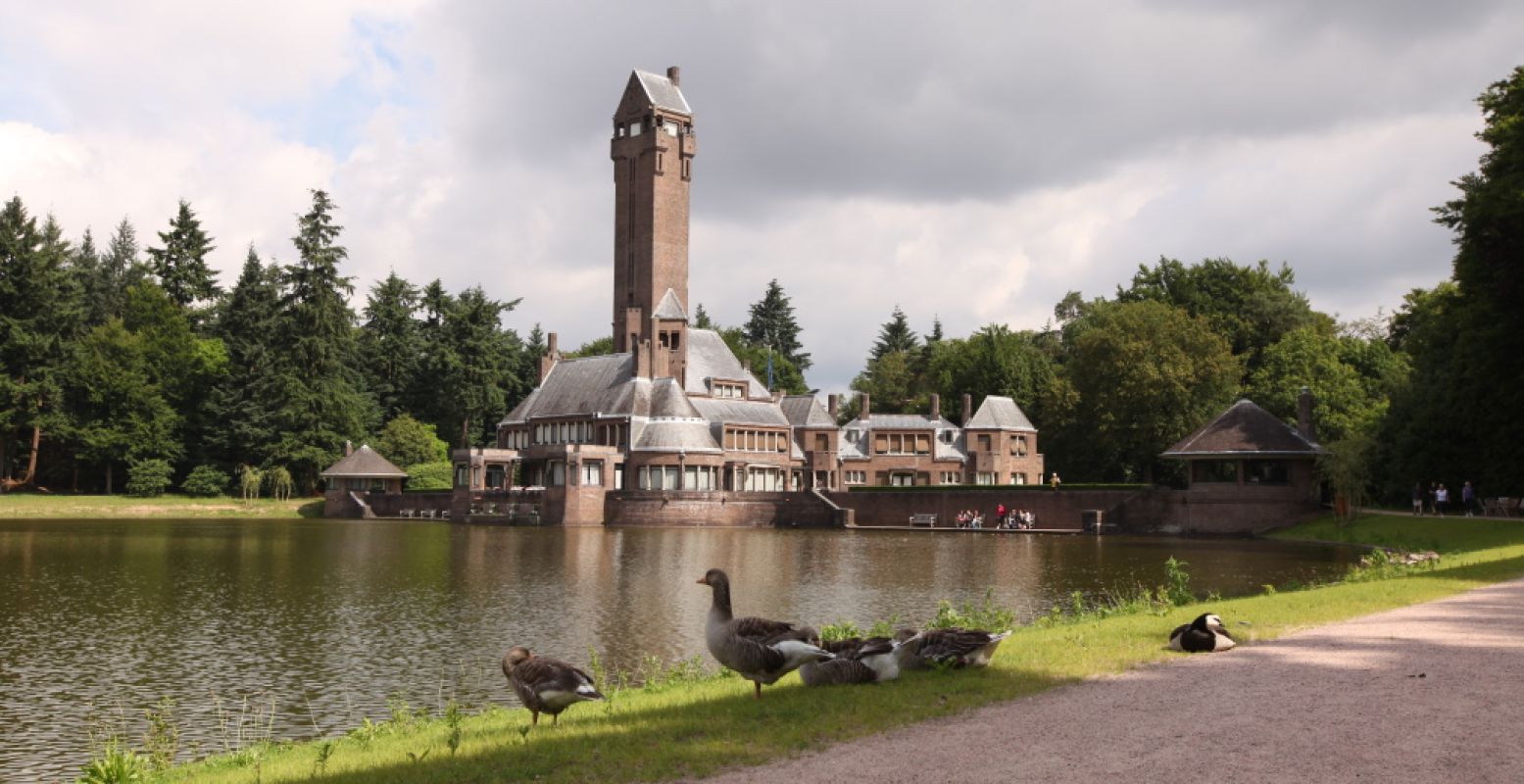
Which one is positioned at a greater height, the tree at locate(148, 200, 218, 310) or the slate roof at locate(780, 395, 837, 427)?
the tree at locate(148, 200, 218, 310)

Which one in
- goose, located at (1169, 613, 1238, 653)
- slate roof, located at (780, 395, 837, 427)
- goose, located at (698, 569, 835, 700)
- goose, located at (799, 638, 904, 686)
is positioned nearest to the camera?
goose, located at (698, 569, 835, 700)

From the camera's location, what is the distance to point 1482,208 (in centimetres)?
4194

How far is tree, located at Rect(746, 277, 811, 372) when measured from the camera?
487 feet

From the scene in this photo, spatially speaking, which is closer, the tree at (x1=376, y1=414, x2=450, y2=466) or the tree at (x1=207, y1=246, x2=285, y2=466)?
the tree at (x1=207, y1=246, x2=285, y2=466)

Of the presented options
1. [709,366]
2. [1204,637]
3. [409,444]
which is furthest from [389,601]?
[409,444]

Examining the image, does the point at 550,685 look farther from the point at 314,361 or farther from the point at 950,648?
the point at 314,361

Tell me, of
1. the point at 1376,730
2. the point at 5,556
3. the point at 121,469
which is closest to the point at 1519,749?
the point at 1376,730

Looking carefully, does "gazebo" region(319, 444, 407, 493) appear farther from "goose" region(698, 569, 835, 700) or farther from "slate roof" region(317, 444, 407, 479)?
"goose" region(698, 569, 835, 700)

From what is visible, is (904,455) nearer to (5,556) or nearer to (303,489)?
(303,489)

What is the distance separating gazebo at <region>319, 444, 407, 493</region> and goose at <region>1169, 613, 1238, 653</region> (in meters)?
82.2

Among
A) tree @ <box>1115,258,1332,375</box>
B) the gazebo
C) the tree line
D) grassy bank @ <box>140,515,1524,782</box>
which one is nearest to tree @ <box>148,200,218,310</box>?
the tree line

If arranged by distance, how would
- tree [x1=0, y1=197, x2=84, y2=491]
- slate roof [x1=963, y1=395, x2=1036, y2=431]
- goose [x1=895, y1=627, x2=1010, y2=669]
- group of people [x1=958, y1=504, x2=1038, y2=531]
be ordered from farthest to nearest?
1. slate roof [x1=963, y1=395, x2=1036, y2=431]
2. tree [x1=0, y1=197, x2=84, y2=491]
3. group of people [x1=958, y1=504, x2=1038, y2=531]
4. goose [x1=895, y1=627, x2=1010, y2=669]

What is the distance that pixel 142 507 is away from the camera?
85.9 meters

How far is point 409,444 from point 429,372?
33.7 feet
